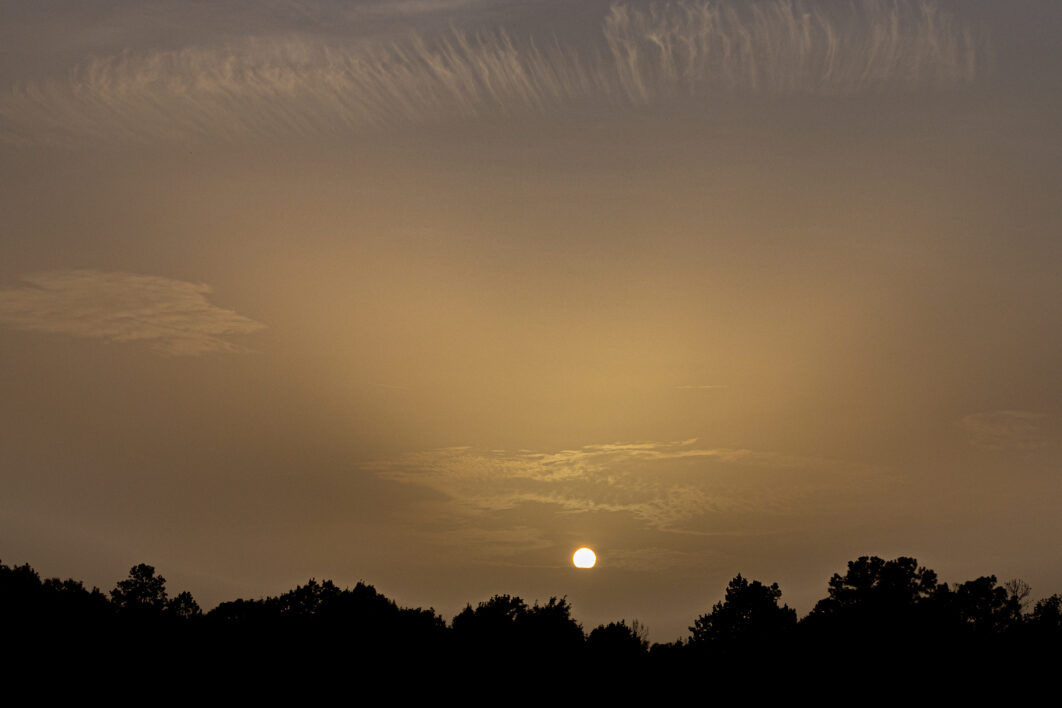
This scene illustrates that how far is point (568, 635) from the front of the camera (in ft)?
559

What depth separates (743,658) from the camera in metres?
146

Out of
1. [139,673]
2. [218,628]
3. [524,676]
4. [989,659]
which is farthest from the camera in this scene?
[218,628]

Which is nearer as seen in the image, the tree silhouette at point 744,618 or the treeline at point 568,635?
the treeline at point 568,635

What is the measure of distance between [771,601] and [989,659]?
1980 inches

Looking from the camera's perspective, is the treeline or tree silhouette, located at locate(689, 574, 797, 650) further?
tree silhouette, located at locate(689, 574, 797, 650)

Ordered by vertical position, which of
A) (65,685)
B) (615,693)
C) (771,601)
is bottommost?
(65,685)

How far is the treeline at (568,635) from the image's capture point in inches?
5453

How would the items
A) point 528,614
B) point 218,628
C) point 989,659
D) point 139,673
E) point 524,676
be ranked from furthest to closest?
point 528,614, point 218,628, point 524,676, point 139,673, point 989,659

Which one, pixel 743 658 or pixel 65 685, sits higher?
pixel 743 658

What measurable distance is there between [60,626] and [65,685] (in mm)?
18557

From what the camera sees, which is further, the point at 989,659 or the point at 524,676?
the point at 524,676

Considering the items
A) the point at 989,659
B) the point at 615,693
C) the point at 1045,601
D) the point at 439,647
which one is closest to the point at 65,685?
the point at 439,647

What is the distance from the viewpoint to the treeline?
5453 inches

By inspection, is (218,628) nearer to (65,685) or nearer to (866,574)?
(65,685)
